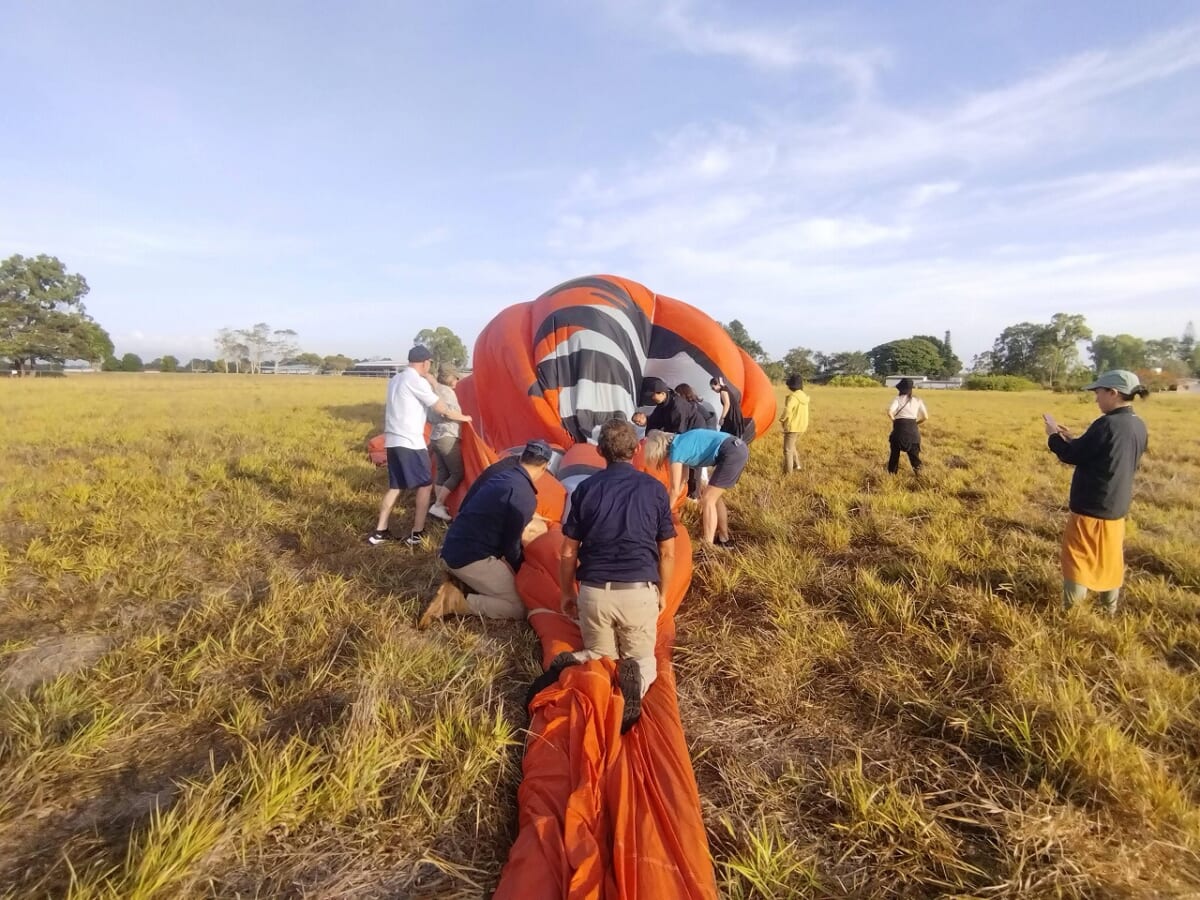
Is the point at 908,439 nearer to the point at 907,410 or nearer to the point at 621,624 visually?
the point at 907,410

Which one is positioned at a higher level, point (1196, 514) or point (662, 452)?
point (662, 452)

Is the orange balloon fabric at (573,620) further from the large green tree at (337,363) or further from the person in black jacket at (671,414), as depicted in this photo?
the large green tree at (337,363)

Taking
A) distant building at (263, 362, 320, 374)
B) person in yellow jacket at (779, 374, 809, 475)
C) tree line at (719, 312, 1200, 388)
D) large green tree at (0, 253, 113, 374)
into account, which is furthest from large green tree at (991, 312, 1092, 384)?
distant building at (263, 362, 320, 374)

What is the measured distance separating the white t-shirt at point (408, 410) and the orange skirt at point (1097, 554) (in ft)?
15.3

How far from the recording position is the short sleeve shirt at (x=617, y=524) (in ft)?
9.82

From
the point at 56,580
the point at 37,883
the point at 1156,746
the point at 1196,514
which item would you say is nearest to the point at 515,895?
the point at 37,883

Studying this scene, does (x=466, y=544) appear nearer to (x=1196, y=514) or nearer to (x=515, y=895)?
(x=515, y=895)

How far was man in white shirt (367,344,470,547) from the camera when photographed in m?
5.21

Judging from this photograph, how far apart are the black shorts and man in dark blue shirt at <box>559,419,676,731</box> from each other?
1.84 meters

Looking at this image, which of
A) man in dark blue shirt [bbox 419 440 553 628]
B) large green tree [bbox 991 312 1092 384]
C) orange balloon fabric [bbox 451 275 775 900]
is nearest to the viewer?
orange balloon fabric [bbox 451 275 775 900]

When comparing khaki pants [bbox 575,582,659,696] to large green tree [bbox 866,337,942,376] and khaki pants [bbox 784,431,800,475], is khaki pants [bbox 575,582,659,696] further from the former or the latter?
large green tree [bbox 866,337,942,376]

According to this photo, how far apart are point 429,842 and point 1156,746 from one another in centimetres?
292

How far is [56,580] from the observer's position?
13.3 feet

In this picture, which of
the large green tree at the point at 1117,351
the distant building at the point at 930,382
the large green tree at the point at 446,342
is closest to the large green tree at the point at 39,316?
the large green tree at the point at 446,342
